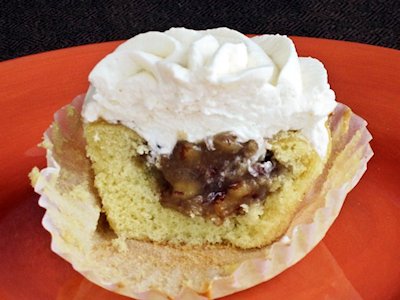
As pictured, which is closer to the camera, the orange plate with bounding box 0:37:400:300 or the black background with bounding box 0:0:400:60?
the orange plate with bounding box 0:37:400:300

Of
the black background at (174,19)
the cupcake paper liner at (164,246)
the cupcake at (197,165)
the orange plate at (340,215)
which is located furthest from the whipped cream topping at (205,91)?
the black background at (174,19)

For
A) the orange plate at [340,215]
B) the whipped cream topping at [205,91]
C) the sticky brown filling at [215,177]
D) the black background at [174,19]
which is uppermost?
the whipped cream topping at [205,91]

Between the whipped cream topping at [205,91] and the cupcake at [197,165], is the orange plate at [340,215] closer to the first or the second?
the cupcake at [197,165]

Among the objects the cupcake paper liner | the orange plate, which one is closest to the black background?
the orange plate

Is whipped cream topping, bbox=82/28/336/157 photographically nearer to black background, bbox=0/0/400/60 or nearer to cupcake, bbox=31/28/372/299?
cupcake, bbox=31/28/372/299

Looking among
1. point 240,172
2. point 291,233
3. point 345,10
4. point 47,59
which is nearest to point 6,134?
point 47,59

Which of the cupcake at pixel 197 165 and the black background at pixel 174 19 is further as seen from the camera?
the black background at pixel 174 19
